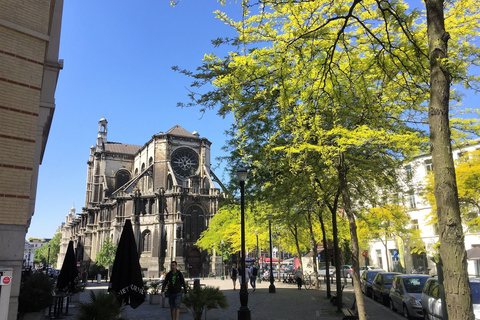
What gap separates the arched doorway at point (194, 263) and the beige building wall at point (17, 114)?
5368cm

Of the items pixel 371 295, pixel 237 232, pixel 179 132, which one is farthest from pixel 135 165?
pixel 371 295

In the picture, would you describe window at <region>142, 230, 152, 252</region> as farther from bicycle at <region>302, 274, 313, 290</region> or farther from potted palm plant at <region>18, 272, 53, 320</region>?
potted palm plant at <region>18, 272, 53, 320</region>

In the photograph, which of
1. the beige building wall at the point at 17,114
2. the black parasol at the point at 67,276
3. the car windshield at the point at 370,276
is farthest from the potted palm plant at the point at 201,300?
the car windshield at the point at 370,276

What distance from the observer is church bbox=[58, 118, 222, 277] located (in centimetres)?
5912

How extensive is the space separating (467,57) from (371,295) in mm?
16056

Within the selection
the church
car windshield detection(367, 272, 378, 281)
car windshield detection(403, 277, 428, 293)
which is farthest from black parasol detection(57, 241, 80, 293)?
the church

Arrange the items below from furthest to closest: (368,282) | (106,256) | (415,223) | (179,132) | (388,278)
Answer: (179,132)
(106,256)
(415,223)
(368,282)
(388,278)

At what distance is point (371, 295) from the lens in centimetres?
2080

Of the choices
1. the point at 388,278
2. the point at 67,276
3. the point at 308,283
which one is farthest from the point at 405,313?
the point at 308,283

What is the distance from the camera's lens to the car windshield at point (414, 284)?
13.8 meters

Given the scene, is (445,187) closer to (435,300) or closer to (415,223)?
(435,300)

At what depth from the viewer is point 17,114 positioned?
7.71 meters

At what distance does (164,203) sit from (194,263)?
11.1 m

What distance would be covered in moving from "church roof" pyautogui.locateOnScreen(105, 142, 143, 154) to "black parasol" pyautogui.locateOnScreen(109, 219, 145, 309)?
7671 centimetres
